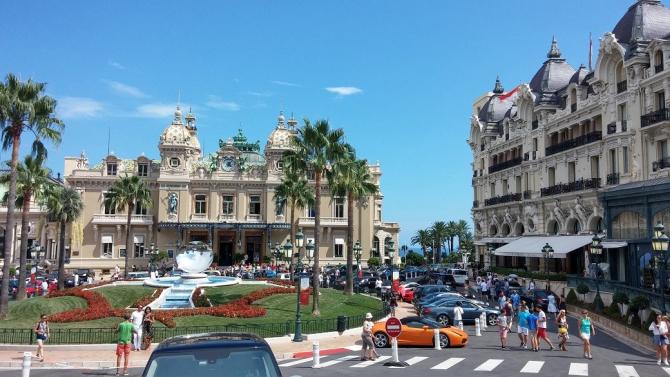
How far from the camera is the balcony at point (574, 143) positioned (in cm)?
4050

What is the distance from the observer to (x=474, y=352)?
20.3 meters

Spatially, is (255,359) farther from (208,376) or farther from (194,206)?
(194,206)

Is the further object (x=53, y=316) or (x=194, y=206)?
(x=194, y=206)

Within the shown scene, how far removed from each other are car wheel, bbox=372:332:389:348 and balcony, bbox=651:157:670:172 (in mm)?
22146

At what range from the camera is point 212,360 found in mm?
7180

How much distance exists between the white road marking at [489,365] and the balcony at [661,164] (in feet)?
71.1

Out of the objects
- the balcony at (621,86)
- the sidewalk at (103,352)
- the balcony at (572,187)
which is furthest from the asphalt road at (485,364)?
the balcony at (621,86)

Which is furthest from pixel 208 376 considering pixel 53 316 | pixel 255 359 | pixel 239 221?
pixel 239 221

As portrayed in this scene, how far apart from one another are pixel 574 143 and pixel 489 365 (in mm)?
30372

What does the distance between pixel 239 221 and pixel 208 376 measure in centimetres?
6386

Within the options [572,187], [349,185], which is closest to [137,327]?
[349,185]

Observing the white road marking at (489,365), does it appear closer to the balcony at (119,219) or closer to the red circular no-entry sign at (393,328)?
the red circular no-entry sign at (393,328)

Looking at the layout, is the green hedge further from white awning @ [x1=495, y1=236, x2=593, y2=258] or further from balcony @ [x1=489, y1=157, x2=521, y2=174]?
balcony @ [x1=489, y1=157, x2=521, y2=174]

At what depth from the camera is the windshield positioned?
7062mm
